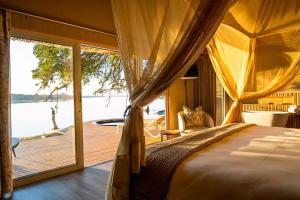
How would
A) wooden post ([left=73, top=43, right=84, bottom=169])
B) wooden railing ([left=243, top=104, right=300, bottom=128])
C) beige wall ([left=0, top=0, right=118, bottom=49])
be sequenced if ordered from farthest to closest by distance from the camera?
wooden railing ([left=243, top=104, right=300, bottom=128]) < wooden post ([left=73, top=43, right=84, bottom=169]) < beige wall ([left=0, top=0, right=118, bottom=49])

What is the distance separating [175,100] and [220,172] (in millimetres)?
4432

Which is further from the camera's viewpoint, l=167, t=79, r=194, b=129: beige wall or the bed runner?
l=167, t=79, r=194, b=129: beige wall

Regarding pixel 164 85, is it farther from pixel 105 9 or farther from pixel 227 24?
pixel 105 9

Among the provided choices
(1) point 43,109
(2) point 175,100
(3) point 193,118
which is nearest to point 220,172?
(1) point 43,109

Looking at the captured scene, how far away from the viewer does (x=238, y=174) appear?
1.52 meters

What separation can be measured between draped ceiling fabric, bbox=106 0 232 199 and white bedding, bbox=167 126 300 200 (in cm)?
39

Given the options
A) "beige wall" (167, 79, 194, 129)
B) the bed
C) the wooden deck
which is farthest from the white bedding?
"beige wall" (167, 79, 194, 129)

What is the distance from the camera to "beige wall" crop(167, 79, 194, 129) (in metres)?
5.86

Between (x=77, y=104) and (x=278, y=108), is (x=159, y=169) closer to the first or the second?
(x=77, y=104)

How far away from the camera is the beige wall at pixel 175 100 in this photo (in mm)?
5857

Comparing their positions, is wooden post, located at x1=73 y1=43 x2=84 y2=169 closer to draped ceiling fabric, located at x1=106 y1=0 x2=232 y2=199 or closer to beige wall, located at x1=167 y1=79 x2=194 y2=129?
draped ceiling fabric, located at x1=106 y1=0 x2=232 y2=199

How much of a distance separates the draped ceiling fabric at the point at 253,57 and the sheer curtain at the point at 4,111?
275cm

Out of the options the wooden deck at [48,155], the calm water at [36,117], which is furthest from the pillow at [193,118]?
the calm water at [36,117]

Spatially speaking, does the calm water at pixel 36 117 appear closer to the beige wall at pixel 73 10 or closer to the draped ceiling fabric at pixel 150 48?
the beige wall at pixel 73 10
